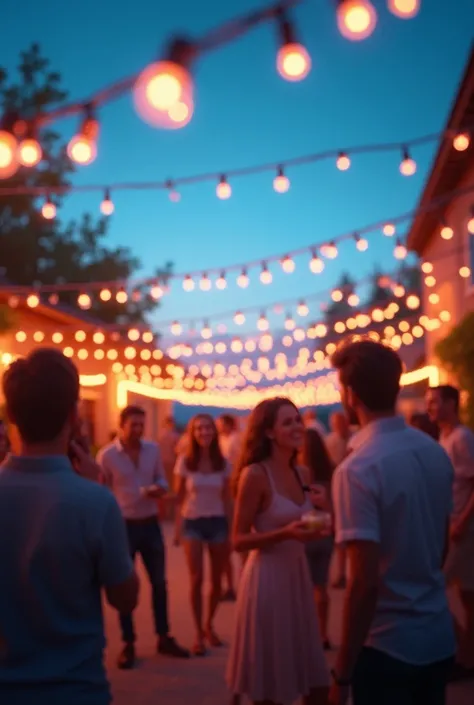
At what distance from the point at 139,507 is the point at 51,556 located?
465cm

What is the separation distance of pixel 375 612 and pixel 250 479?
1755 mm

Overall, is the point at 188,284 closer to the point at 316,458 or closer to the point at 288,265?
the point at 288,265

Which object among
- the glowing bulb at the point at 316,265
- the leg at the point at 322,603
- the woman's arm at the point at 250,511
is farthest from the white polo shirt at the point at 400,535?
the glowing bulb at the point at 316,265

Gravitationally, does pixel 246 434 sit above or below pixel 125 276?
below

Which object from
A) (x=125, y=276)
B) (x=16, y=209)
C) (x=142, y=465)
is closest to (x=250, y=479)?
(x=142, y=465)

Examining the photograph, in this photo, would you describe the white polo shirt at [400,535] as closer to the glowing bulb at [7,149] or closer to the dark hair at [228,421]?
the glowing bulb at [7,149]

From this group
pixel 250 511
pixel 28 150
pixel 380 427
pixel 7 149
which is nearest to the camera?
pixel 380 427

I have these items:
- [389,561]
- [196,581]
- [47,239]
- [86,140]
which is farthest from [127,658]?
[47,239]

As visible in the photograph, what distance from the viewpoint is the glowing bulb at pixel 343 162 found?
8.27m

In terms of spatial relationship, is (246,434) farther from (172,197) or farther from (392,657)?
(172,197)

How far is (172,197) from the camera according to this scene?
9.07m

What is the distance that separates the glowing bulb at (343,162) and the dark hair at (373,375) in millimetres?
5929

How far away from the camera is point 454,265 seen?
54.7ft

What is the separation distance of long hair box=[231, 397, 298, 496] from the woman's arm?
0.16 meters
